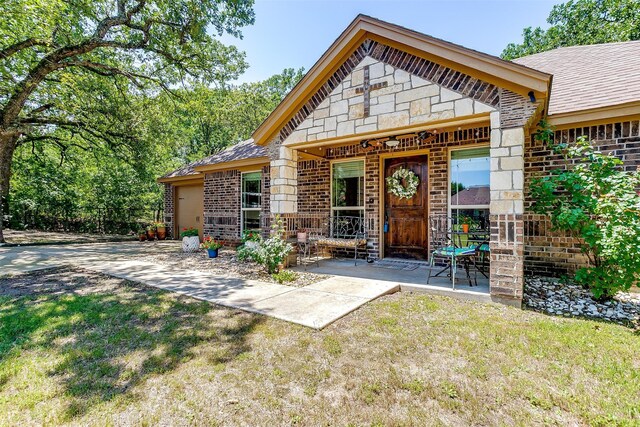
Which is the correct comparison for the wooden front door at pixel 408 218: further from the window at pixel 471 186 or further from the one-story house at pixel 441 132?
the window at pixel 471 186

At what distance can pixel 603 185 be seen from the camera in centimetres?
386

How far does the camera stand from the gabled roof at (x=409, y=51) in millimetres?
3770

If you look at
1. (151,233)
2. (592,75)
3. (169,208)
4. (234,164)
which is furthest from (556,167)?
(151,233)

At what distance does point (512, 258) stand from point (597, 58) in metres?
6.41

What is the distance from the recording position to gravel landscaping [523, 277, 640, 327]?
12.1ft

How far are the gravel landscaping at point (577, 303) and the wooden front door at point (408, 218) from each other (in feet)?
7.10

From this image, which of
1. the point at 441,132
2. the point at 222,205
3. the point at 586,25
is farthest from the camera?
the point at 586,25

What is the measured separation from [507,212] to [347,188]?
13.2 ft

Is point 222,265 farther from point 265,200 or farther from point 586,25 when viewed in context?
point 586,25

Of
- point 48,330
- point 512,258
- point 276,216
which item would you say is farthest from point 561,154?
point 48,330

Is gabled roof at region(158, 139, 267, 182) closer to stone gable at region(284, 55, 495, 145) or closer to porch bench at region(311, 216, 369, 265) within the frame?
porch bench at region(311, 216, 369, 265)

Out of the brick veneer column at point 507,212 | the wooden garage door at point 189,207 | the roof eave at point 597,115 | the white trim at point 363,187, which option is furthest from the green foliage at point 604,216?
the wooden garage door at point 189,207

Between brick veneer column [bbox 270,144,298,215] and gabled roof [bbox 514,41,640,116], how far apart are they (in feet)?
15.4

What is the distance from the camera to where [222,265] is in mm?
6703
